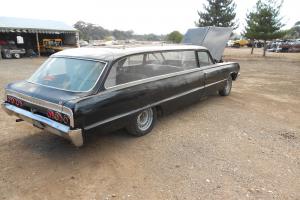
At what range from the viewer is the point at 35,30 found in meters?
22.6

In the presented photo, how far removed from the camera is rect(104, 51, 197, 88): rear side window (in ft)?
12.4

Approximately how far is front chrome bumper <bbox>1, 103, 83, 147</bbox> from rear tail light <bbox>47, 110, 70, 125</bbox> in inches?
1.9

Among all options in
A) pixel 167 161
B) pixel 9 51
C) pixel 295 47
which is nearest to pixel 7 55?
pixel 9 51

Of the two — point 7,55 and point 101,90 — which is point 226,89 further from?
point 7,55

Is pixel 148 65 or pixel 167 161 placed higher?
pixel 148 65

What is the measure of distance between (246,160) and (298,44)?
29180 millimetres

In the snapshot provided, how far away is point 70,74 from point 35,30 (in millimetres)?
21763

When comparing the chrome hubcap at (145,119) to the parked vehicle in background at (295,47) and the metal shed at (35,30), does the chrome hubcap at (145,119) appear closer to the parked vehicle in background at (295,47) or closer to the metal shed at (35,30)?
the metal shed at (35,30)

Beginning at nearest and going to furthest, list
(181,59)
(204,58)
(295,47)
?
(181,59)
(204,58)
(295,47)

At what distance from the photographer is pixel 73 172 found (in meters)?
3.31

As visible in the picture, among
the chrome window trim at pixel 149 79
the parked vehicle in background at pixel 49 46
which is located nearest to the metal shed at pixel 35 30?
the parked vehicle in background at pixel 49 46

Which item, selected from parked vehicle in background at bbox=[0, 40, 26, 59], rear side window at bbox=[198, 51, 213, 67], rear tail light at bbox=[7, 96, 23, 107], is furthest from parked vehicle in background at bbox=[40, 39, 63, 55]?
rear tail light at bbox=[7, 96, 23, 107]

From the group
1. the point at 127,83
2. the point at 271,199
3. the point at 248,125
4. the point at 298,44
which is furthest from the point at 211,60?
the point at 298,44

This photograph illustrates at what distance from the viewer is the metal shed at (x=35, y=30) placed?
22009 millimetres
